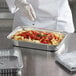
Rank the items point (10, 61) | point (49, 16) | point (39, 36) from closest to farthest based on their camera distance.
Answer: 1. point (10, 61)
2. point (39, 36)
3. point (49, 16)

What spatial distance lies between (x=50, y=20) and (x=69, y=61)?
2.37 ft

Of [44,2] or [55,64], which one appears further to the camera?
[44,2]

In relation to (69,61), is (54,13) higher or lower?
higher

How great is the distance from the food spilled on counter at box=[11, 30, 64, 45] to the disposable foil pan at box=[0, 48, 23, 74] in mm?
113

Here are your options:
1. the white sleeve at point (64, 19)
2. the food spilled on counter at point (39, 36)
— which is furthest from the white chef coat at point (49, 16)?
the food spilled on counter at point (39, 36)

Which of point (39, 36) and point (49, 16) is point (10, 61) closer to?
point (39, 36)

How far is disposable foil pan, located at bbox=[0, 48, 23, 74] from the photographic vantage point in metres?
1.18

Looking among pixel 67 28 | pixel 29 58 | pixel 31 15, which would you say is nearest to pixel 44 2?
pixel 67 28

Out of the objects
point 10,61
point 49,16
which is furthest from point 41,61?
point 49,16

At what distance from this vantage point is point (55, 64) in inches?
51.9

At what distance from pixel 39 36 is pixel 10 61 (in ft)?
1.15

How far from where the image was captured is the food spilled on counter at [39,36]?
1.49 meters

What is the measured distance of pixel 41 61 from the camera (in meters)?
1.34

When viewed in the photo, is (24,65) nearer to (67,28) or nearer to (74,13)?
(67,28)
